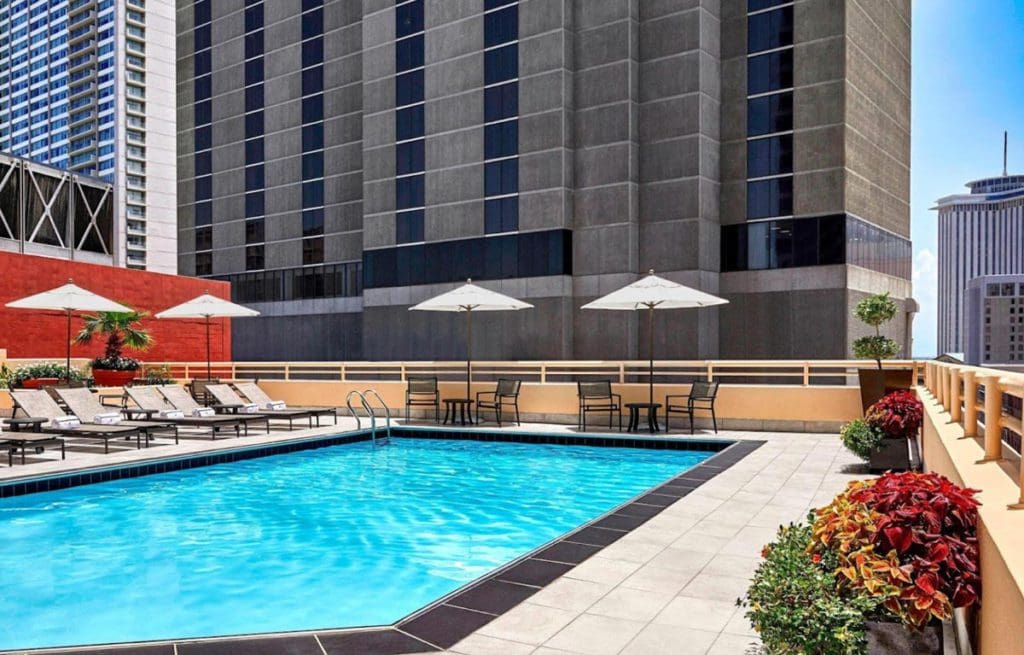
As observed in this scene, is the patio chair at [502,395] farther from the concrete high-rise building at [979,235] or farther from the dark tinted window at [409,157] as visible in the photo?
the concrete high-rise building at [979,235]

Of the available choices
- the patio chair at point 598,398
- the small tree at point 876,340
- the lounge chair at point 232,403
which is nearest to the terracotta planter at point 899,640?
the small tree at point 876,340

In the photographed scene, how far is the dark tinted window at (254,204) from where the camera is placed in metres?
41.6

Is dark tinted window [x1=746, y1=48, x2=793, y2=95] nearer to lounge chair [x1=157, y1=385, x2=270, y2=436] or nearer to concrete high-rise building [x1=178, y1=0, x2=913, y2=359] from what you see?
concrete high-rise building [x1=178, y1=0, x2=913, y2=359]

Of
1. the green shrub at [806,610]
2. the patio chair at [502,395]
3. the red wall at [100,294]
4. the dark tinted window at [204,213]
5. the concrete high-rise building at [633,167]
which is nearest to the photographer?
the green shrub at [806,610]

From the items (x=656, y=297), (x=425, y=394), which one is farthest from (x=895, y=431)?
(x=425, y=394)

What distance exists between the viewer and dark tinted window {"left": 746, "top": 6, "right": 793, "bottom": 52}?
91.5ft

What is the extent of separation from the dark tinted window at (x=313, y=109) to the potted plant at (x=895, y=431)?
35282 mm

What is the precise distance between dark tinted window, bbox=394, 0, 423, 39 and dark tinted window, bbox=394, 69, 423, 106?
1.85 meters

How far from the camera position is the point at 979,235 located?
166m

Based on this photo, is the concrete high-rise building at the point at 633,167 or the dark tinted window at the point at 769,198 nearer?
the concrete high-rise building at the point at 633,167

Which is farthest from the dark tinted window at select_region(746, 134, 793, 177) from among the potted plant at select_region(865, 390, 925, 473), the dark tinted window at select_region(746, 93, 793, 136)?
the potted plant at select_region(865, 390, 925, 473)

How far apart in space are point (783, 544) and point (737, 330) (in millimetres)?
27020

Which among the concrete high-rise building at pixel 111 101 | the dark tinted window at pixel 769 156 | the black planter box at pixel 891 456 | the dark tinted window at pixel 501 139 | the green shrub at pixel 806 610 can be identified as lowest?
the black planter box at pixel 891 456

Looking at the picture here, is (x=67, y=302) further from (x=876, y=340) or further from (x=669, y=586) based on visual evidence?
(x=876, y=340)
